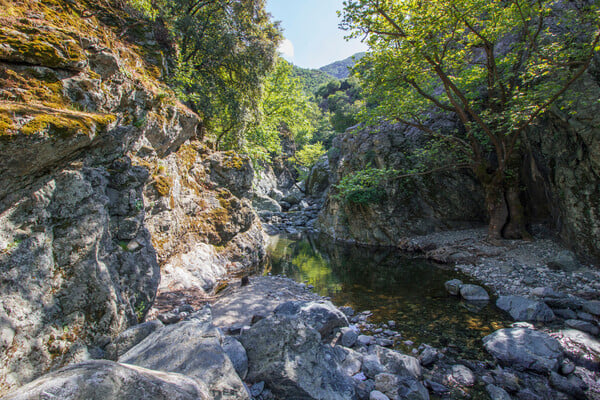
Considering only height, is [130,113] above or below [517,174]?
above

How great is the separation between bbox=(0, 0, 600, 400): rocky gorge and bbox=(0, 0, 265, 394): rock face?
0.8 inches

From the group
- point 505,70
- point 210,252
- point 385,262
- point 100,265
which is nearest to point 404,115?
point 505,70

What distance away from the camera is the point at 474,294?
725 centimetres

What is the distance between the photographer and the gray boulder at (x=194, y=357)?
2.80m

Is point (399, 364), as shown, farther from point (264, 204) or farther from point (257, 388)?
point (264, 204)

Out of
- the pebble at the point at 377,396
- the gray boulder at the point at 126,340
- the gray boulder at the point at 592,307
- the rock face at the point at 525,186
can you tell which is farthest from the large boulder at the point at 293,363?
the rock face at the point at 525,186

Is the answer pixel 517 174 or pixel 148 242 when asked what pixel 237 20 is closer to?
pixel 148 242

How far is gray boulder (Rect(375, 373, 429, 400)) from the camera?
358cm

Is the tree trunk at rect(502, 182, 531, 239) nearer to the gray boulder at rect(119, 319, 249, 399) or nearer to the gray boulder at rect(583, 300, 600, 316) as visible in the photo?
the gray boulder at rect(583, 300, 600, 316)

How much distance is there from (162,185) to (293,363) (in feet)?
20.4

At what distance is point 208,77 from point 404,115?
30.2ft

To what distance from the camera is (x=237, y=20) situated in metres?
12.6

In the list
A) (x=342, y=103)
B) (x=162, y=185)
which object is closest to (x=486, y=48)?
(x=162, y=185)

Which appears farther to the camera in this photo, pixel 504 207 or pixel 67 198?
pixel 504 207
